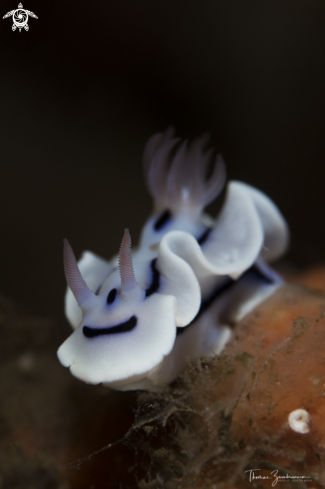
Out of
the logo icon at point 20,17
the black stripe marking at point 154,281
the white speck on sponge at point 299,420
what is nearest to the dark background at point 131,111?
the logo icon at point 20,17

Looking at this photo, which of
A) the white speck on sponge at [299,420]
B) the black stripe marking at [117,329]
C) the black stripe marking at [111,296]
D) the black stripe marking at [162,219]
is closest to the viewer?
the white speck on sponge at [299,420]

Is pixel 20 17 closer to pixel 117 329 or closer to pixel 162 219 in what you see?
pixel 162 219

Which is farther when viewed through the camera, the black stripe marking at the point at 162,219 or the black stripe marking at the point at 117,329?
the black stripe marking at the point at 162,219

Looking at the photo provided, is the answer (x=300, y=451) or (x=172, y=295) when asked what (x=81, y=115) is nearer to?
(x=172, y=295)

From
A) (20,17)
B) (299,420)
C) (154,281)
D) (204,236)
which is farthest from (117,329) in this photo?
(20,17)

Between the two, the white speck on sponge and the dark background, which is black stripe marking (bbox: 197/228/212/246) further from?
the dark background

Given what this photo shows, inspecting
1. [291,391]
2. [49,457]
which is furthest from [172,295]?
[49,457]

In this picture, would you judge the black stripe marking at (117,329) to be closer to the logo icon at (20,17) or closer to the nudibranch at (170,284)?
the nudibranch at (170,284)
